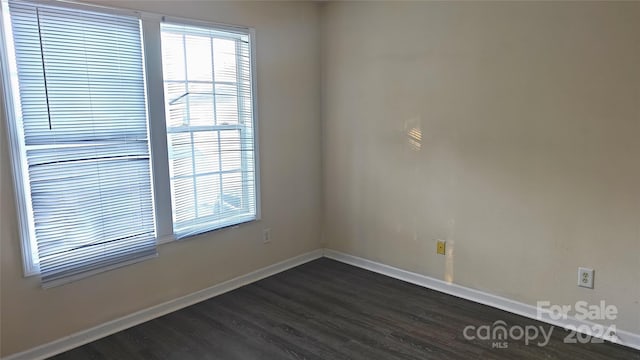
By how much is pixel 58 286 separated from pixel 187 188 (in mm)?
963

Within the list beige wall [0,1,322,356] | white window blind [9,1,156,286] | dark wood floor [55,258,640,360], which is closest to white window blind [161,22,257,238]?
beige wall [0,1,322,356]

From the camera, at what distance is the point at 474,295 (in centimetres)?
327

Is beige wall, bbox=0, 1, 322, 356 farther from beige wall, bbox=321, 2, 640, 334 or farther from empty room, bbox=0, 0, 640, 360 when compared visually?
beige wall, bbox=321, 2, 640, 334

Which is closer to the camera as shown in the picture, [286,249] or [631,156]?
[631,156]

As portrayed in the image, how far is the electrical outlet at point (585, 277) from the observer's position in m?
2.76

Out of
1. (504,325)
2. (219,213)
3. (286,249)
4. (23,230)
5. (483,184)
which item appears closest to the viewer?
(23,230)

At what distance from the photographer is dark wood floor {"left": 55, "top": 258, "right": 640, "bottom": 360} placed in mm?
2609

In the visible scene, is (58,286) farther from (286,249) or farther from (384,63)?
(384,63)

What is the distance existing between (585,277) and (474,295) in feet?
2.43

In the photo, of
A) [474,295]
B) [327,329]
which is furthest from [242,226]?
[474,295]

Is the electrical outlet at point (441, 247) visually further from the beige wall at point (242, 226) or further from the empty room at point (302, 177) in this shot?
the beige wall at point (242, 226)

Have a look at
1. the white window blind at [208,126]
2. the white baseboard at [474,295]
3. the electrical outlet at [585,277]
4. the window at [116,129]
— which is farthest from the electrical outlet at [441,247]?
the window at [116,129]

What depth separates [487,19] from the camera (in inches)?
117

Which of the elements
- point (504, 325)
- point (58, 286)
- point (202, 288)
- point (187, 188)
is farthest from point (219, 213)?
A: point (504, 325)
